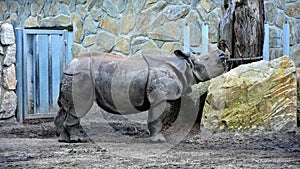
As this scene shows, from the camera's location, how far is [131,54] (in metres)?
10.9

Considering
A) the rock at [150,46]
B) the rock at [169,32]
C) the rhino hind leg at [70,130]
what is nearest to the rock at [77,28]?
the rock at [150,46]

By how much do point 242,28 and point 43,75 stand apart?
3741 mm

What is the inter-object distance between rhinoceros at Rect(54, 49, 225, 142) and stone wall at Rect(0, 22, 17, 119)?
229 centimetres

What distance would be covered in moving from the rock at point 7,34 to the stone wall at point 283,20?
415 cm

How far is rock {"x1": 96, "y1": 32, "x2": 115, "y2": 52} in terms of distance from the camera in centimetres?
1103

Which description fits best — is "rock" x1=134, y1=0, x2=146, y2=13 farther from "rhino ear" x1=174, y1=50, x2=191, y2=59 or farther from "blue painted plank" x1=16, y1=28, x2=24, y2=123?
"rhino ear" x1=174, y1=50, x2=191, y2=59

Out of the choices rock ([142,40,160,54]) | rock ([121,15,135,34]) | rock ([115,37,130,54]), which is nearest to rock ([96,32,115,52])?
rock ([115,37,130,54])

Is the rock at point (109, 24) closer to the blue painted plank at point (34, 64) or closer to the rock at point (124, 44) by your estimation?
the rock at point (124, 44)

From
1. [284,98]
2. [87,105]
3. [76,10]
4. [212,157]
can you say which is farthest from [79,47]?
[212,157]

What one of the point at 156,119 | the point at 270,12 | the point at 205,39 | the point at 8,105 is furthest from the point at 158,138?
the point at 270,12

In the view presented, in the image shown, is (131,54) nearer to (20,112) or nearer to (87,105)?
(20,112)

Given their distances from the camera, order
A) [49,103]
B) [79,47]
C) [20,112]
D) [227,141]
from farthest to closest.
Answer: [79,47] < [49,103] < [20,112] < [227,141]

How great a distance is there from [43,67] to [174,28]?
7.29 feet

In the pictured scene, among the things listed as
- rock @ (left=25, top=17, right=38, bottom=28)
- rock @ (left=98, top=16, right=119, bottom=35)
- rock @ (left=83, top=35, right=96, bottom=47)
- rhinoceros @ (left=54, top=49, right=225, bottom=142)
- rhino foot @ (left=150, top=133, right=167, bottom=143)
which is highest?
rock @ (left=25, top=17, right=38, bottom=28)
